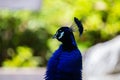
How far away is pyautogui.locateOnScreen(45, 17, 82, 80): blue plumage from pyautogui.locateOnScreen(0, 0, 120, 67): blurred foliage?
6.64 feet

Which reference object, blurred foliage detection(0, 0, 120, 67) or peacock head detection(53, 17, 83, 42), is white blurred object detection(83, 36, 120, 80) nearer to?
blurred foliage detection(0, 0, 120, 67)

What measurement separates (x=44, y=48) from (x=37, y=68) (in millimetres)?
192

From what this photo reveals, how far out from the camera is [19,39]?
3.07 metres

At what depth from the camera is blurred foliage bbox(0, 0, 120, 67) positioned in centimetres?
301

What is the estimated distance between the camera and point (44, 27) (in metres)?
3.04

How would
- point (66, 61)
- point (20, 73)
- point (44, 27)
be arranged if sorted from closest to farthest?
point (66, 61) < point (20, 73) < point (44, 27)

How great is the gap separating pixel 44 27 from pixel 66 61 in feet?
6.97

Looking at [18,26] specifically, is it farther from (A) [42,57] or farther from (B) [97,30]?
(B) [97,30]

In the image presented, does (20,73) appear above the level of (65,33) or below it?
above

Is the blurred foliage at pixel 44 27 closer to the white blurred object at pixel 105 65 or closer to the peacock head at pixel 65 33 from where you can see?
the white blurred object at pixel 105 65

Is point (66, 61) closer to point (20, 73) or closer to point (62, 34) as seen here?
point (62, 34)

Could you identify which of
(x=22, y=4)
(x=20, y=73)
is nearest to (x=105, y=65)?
(x=20, y=73)

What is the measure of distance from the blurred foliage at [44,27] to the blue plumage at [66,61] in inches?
79.7

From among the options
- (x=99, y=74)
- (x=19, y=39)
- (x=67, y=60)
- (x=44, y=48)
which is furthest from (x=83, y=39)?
(x=67, y=60)
